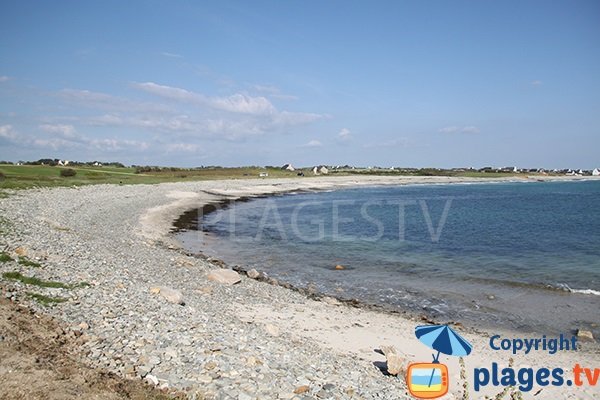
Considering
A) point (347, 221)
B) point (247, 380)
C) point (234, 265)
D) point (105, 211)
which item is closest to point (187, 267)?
point (234, 265)

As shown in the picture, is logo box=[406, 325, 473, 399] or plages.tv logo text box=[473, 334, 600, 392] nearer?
logo box=[406, 325, 473, 399]

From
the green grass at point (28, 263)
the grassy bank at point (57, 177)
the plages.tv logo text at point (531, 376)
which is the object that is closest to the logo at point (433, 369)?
the plages.tv logo text at point (531, 376)

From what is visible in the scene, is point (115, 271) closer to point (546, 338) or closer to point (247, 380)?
point (247, 380)

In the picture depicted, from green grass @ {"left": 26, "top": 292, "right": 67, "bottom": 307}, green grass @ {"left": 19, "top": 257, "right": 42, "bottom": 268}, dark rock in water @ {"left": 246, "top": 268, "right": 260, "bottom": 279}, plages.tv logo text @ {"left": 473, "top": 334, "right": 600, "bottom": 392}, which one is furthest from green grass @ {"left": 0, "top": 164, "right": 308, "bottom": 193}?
plages.tv logo text @ {"left": 473, "top": 334, "right": 600, "bottom": 392}

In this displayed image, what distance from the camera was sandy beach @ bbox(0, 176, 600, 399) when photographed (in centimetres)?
868

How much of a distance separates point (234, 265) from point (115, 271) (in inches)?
383

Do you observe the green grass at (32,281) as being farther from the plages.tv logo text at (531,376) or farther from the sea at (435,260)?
the plages.tv logo text at (531,376)

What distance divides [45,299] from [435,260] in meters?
24.7

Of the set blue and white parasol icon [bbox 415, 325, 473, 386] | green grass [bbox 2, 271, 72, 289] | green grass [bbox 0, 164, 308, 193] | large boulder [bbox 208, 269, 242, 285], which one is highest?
green grass [bbox 0, 164, 308, 193]

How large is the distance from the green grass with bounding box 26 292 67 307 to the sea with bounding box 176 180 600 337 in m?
12.5

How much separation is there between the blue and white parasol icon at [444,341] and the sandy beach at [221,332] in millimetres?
1509

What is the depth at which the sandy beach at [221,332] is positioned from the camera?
8.68 meters

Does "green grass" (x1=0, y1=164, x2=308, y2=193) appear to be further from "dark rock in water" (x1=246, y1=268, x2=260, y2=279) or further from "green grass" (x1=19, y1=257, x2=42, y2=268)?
"dark rock in water" (x1=246, y1=268, x2=260, y2=279)

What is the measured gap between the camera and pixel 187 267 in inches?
851
